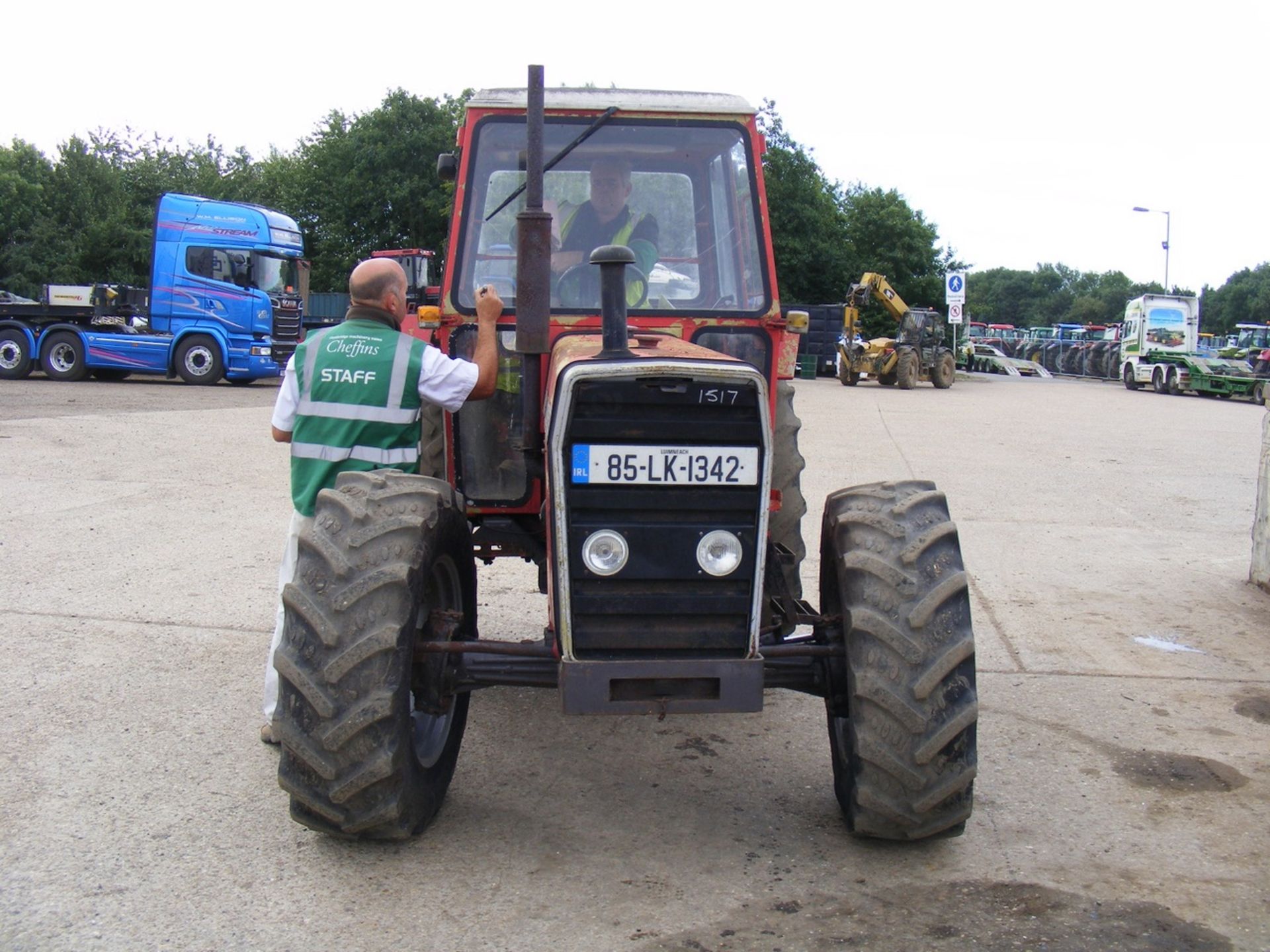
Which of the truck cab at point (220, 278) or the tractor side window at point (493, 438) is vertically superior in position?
the truck cab at point (220, 278)

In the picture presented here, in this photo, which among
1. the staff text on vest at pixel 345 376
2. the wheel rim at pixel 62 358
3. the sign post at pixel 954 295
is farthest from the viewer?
the sign post at pixel 954 295

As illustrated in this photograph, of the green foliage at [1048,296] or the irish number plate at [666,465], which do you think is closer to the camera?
the irish number plate at [666,465]

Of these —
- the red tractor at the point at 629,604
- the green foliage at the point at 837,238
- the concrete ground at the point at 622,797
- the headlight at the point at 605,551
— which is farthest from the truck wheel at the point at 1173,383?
the headlight at the point at 605,551

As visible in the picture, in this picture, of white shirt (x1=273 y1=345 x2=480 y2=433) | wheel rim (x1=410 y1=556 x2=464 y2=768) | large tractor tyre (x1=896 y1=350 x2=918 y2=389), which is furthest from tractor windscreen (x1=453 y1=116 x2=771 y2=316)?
large tractor tyre (x1=896 y1=350 x2=918 y2=389)

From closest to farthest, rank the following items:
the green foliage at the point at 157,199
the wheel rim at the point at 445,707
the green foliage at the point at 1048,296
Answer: the wheel rim at the point at 445,707
the green foliage at the point at 157,199
the green foliage at the point at 1048,296

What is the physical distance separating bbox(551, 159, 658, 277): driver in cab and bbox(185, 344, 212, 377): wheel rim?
21.9 m

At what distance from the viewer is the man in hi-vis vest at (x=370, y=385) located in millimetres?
4477

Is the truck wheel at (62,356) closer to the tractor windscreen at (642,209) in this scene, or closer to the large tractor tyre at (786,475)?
the tractor windscreen at (642,209)

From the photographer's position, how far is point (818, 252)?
4322 centimetres

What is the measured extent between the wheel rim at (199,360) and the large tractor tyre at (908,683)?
23552 millimetres

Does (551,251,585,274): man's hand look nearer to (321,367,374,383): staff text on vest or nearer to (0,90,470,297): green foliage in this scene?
(321,367,374,383): staff text on vest

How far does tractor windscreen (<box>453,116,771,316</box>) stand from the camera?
201 inches

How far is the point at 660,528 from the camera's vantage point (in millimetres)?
3750

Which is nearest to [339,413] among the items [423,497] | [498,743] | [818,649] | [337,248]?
[423,497]
